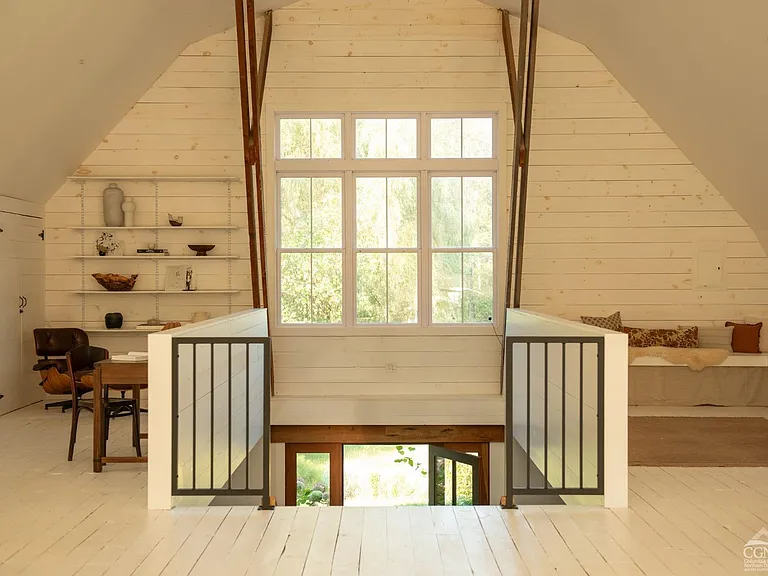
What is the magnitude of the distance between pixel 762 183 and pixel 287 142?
4246 millimetres

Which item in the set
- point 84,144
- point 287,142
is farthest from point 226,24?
point 84,144

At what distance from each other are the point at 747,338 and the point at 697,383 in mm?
706

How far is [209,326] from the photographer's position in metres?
4.84

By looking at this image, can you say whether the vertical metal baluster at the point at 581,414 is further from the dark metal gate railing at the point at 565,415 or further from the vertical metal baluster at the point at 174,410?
the vertical metal baluster at the point at 174,410

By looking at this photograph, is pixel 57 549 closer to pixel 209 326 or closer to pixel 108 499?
pixel 108 499

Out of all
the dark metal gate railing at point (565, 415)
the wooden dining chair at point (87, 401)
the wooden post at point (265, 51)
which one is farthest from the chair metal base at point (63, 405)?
the dark metal gate railing at point (565, 415)

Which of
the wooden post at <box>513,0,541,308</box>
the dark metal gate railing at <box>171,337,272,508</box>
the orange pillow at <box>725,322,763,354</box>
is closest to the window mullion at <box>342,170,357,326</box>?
the wooden post at <box>513,0,541,308</box>

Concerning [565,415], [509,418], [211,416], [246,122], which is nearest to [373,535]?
[509,418]

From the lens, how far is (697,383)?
282 inches

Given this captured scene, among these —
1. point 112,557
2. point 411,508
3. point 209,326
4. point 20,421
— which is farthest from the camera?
point 20,421

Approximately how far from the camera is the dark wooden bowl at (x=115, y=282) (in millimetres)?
7508

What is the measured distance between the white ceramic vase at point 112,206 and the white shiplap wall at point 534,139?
249 mm

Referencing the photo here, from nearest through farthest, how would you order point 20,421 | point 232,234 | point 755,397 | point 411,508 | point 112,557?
1. point 112,557
2. point 411,508
3. point 20,421
4. point 755,397
5. point 232,234

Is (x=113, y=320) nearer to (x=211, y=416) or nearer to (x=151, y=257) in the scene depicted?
(x=151, y=257)
